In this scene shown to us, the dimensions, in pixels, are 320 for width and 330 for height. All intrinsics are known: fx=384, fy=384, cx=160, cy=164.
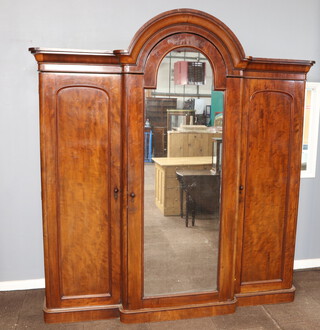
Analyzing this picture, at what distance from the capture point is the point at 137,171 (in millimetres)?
2635

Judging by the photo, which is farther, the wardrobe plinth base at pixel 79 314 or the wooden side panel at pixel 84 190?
the wardrobe plinth base at pixel 79 314

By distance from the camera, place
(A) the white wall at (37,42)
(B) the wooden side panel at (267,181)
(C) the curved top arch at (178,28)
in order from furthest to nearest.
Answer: (A) the white wall at (37,42) < (B) the wooden side panel at (267,181) < (C) the curved top arch at (178,28)

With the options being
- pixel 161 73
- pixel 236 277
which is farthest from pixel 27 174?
pixel 236 277

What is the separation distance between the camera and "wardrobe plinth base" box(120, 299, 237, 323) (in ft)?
9.01

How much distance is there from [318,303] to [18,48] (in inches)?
123

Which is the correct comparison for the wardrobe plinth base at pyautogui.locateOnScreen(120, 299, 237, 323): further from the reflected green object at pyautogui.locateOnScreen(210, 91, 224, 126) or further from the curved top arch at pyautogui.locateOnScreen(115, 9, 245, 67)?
the curved top arch at pyautogui.locateOnScreen(115, 9, 245, 67)

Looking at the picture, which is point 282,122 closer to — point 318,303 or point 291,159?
point 291,159

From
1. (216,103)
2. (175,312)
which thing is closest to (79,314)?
(175,312)

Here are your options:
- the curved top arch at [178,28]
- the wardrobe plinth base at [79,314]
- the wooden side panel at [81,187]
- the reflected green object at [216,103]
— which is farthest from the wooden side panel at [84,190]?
the reflected green object at [216,103]

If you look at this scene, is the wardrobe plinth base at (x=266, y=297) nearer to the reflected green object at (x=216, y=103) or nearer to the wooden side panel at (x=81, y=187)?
the wooden side panel at (x=81, y=187)

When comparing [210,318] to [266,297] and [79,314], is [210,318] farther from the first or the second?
[79,314]

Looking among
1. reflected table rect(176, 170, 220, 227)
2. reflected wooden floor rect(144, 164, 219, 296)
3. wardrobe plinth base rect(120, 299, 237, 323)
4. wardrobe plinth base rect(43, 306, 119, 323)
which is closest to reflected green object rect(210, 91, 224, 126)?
reflected table rect(176, 170, 220, 227)

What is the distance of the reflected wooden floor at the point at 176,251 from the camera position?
271 centimetres

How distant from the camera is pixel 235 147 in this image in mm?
2730
